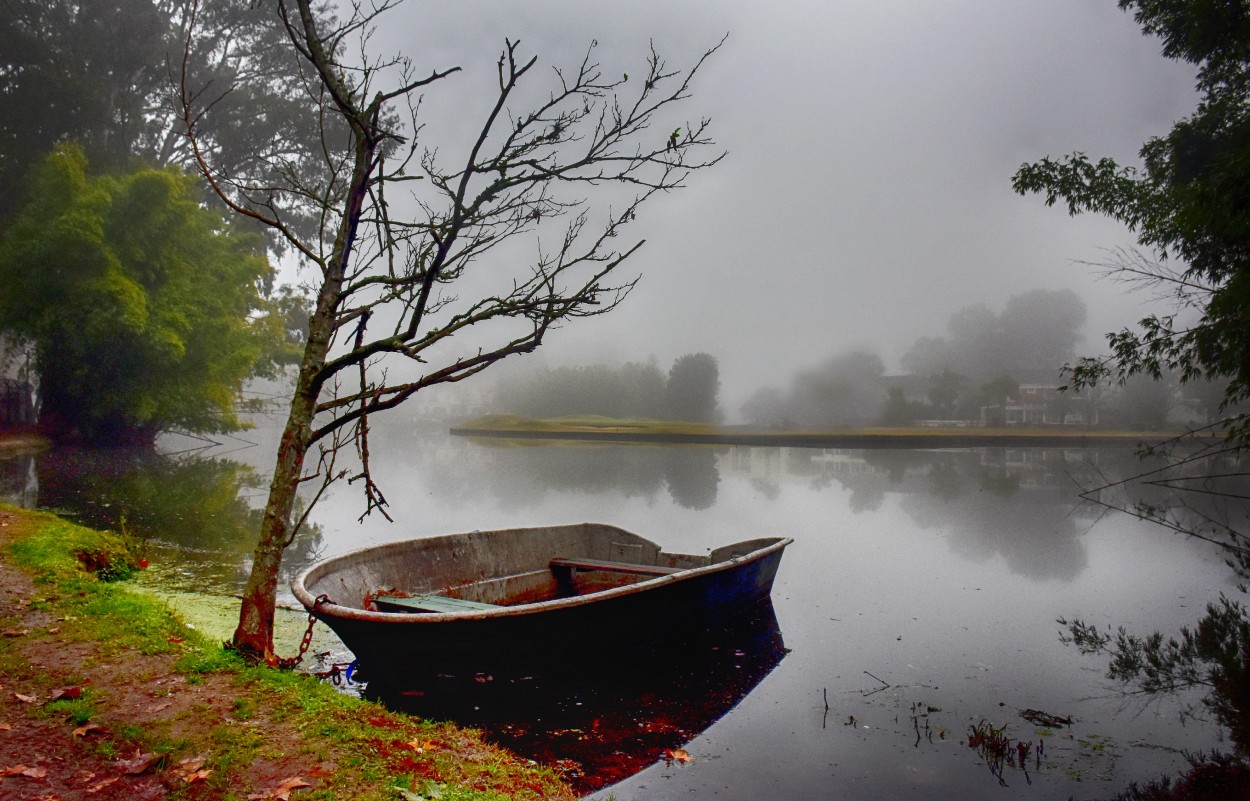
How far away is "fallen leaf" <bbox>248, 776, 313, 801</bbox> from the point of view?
3510 mm

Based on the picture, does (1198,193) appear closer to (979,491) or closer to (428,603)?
(428,603)

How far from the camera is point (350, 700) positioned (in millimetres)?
5059

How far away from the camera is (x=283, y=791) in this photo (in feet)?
11.7

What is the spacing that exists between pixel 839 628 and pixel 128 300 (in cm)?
2339

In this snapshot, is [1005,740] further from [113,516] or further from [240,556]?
[113,516]

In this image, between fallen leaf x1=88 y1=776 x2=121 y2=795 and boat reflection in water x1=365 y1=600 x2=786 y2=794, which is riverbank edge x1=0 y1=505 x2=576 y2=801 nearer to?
fallen leaf x1=88 y1=776 x2=121 y2=795

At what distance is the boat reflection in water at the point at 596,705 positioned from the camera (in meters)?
5.20

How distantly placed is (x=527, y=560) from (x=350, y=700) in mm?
3640

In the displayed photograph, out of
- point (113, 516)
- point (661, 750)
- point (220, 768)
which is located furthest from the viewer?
point (113, 516)

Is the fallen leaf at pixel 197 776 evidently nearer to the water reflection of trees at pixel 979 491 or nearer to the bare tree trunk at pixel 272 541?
the bare tree trunk at pixel 272 541

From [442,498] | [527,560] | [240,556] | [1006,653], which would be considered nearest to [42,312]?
[442,498]

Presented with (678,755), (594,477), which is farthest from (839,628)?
(594,477)

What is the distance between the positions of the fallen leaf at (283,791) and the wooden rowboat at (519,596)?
1741 mm

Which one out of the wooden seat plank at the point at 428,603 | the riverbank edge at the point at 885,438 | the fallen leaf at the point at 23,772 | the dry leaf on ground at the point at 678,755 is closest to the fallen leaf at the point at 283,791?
the fallen leaf at the point at 23,772
